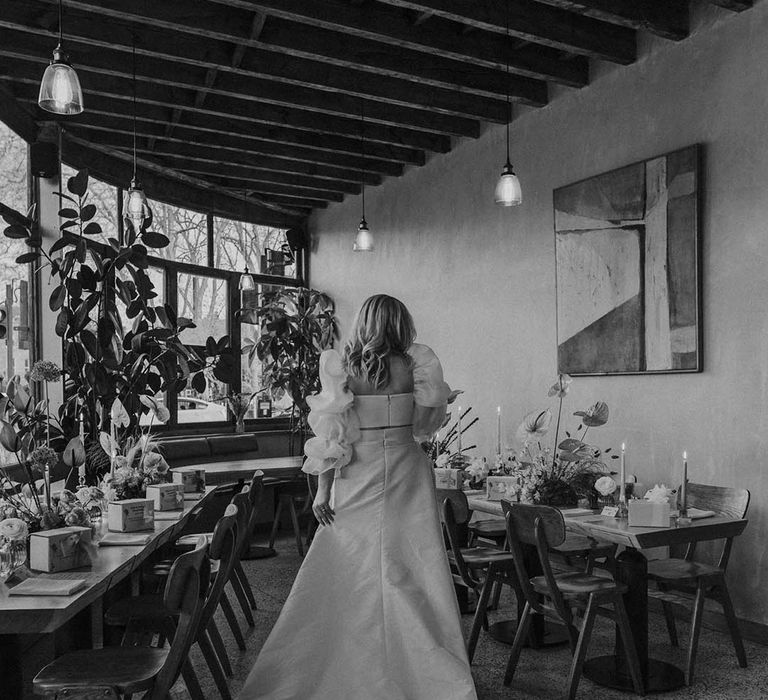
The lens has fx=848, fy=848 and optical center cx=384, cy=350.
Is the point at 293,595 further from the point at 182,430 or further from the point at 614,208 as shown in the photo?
the point at 182,430

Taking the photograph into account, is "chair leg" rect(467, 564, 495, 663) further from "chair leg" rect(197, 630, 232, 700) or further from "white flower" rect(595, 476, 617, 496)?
"chair leg" rect(197, 630, 232, 700)

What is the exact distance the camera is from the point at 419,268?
849 centimetres

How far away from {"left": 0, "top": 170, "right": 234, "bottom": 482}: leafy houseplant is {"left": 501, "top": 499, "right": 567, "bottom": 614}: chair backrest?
274 cm

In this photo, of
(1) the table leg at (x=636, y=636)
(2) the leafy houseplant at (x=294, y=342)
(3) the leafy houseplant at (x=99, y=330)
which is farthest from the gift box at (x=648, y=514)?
(2) the leafy houseplant at (x=294, y=342)

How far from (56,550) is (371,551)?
137 cm

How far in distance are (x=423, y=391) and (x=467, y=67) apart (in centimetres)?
338

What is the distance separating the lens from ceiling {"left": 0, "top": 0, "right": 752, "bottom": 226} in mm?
5199

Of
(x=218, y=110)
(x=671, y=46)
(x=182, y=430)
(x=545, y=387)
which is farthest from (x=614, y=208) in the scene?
(x=182, y=430)

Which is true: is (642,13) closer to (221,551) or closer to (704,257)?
(704,257)

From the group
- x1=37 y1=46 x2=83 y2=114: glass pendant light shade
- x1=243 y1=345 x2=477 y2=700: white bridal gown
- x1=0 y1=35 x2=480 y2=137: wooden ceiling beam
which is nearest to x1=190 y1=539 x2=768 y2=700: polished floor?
x1=243 y1=345 x2=477 y2=700: white bridal gown

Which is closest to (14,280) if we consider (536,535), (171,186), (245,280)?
(171,186)

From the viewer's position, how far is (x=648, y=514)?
4.09 metres

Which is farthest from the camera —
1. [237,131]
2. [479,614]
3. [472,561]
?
[237,131]

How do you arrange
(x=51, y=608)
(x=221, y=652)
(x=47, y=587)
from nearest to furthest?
(x=51, y=608), (x=47, y=587), (x=221, y=652)
